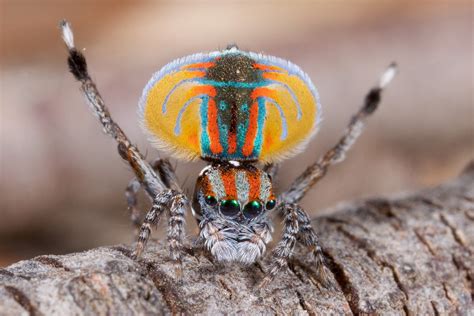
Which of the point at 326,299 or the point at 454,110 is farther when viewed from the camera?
the point at 454,110

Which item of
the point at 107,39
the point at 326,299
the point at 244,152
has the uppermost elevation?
the point at 107,39

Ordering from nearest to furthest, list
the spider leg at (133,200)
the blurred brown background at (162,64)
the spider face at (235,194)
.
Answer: the spider face at (235,194) < the spider leg at (133,200) < the blurred brown background at (162,64)

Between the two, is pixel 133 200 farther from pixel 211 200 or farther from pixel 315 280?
pixel 315 280

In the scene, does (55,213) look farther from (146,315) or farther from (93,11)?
(146,315)

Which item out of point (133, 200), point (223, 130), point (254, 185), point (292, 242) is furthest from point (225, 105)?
point (133, 200)

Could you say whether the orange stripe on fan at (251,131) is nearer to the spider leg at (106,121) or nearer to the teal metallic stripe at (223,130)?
the teal metallic stripe at (223,130)

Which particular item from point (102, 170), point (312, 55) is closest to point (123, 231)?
point (102, 170)

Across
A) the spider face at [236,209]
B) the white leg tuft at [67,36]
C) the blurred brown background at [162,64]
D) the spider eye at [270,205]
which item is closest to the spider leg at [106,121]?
the white leg tuft at [67,36]
